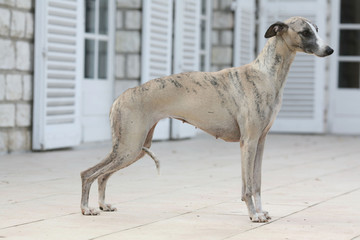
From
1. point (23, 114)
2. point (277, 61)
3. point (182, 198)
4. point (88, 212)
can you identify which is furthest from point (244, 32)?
point (88, 212)

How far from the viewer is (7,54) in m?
9.33

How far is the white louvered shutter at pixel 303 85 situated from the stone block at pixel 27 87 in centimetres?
609

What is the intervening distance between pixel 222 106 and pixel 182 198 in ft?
3.71

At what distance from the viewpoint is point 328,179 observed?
764 centimetres

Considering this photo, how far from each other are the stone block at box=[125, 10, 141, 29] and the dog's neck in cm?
662

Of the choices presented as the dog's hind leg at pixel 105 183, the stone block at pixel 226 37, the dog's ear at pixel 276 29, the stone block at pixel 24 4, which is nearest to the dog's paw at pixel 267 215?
the dog's hind leg at pixel 105 183

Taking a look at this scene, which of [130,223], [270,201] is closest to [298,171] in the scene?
[270,201]

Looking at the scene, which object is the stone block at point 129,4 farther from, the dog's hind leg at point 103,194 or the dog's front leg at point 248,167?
the dog's front leg at point 248,167

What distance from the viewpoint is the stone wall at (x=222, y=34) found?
14.6 m

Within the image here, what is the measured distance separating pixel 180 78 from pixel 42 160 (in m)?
3.91

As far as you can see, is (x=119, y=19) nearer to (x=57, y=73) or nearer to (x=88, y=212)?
(x=57, y=73)

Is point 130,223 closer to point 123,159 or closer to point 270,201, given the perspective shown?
point 123,159

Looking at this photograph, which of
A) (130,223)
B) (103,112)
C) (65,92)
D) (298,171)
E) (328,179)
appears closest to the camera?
(130,223)

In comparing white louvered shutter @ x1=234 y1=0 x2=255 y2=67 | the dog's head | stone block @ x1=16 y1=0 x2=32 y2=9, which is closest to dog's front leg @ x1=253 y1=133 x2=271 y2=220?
the dog's head
